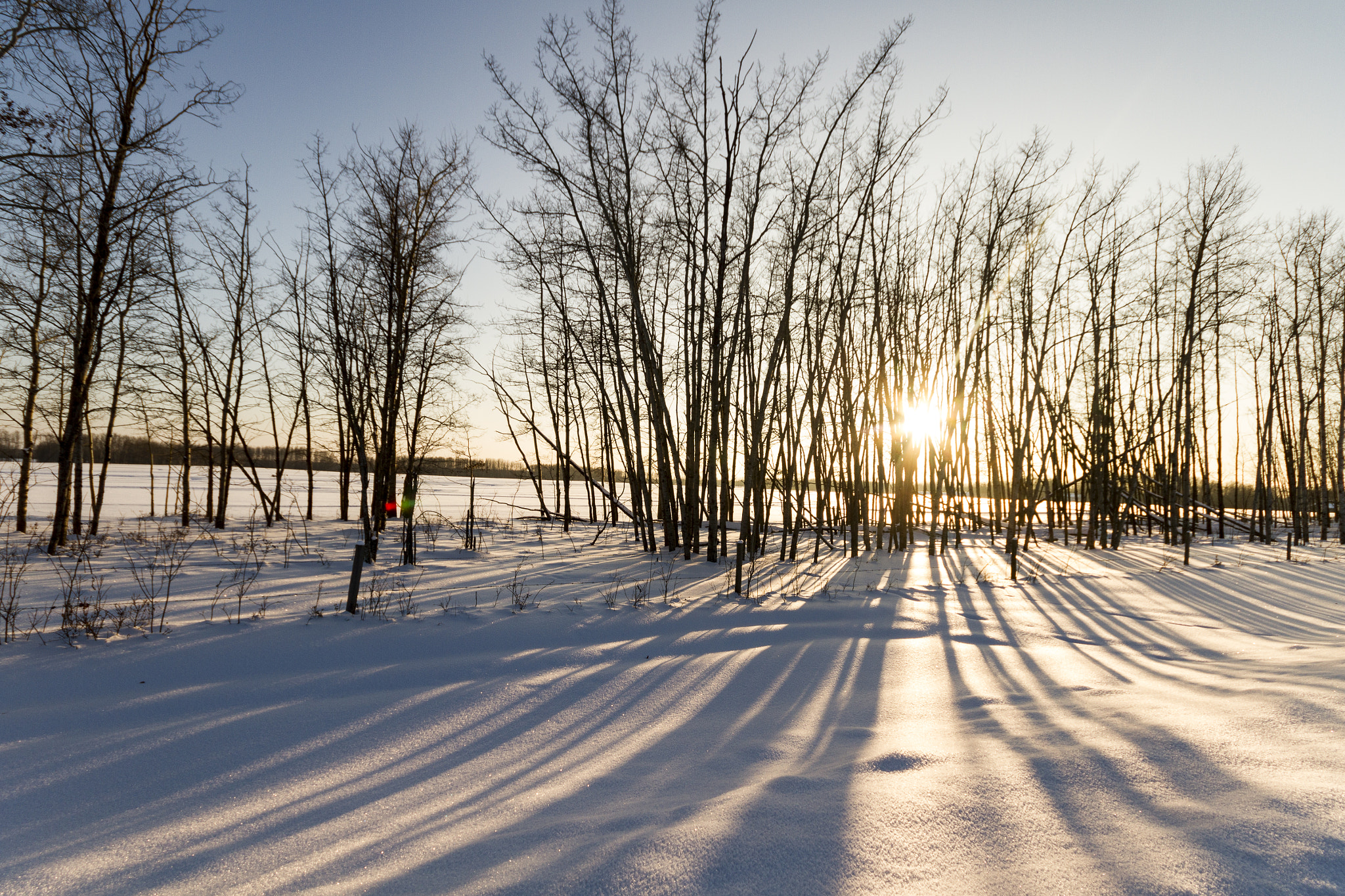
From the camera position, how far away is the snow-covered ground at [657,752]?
197cm

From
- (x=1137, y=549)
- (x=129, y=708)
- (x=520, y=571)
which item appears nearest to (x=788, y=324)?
(x=520, y=571)

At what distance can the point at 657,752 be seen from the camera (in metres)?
3.30

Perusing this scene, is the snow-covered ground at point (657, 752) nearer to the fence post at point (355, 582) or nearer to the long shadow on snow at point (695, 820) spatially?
the long shadow on snow at point (695, 820)

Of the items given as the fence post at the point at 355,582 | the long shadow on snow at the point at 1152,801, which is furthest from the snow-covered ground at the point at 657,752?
the fence post at the point at 355,582

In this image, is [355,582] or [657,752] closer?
[657,752]

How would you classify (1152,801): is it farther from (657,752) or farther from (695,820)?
Answer: (657,752)

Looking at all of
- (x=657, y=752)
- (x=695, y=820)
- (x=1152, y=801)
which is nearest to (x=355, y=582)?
(x=657, y=752)

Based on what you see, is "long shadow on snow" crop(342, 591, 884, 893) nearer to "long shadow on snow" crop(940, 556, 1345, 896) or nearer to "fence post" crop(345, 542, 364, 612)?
"long shadow on snow" crop(940, 556, 1345, 896)

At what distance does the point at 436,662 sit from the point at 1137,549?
1744 centimetres

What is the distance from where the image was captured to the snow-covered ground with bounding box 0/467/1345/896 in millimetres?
1966

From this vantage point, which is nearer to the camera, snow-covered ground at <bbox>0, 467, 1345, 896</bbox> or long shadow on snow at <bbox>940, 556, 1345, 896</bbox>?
long shadow on snow at <bbox>940, 556, 1345, 896</bbox>

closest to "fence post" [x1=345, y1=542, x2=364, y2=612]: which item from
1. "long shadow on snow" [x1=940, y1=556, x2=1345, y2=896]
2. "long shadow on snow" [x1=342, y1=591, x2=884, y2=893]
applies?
"long shadow on snow" [x1=342, y1=591, x2=884, y2=893]

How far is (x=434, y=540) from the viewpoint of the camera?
13.2m

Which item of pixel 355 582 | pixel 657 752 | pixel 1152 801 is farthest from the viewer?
pixel 355 582
